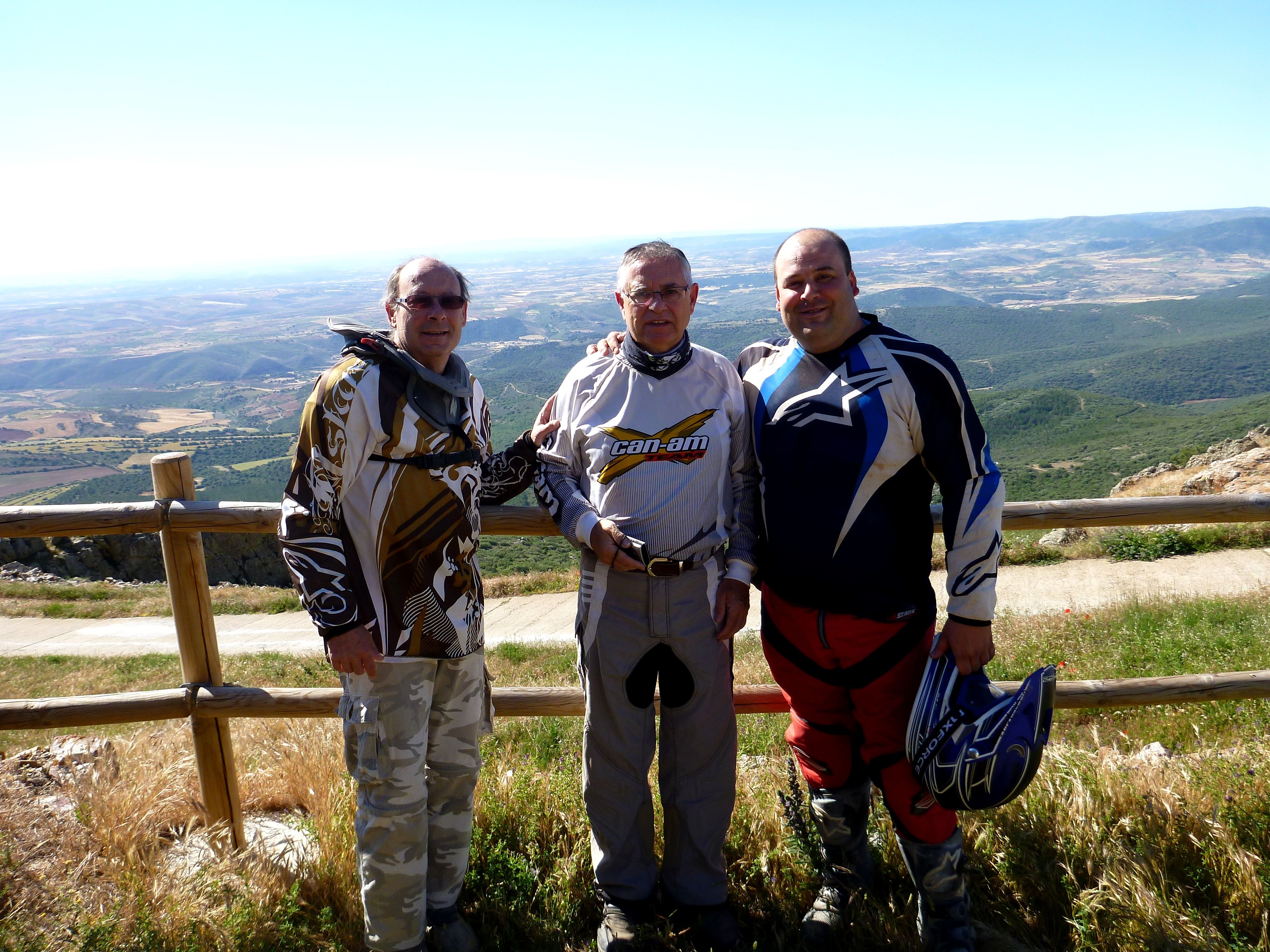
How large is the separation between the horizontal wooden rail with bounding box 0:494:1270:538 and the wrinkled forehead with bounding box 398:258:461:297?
90 cm

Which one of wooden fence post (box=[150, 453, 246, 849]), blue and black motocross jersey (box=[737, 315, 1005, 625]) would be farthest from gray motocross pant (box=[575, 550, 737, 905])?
wooden fence post (box=[150, 453, 246, 849])

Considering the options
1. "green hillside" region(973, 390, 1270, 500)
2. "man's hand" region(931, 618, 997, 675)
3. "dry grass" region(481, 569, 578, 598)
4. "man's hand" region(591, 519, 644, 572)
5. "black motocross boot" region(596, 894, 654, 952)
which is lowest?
"green hillside" region(973, 390, 1270, 500)

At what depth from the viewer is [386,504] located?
2600 mm

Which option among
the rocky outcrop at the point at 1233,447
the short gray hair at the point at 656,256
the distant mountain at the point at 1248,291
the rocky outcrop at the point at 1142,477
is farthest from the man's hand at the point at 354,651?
the distant mountain at the point at 1248,291

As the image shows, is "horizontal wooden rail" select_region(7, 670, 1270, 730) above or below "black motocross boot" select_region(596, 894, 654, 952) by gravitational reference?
above

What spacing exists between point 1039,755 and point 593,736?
55.7 inches

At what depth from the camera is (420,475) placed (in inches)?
104

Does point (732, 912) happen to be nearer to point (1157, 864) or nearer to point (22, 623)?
point (1157, 864)

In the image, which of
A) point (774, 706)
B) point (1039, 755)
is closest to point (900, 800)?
point (1039, 755)

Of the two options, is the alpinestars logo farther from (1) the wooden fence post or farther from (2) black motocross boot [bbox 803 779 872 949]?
(1) the wooden fence post

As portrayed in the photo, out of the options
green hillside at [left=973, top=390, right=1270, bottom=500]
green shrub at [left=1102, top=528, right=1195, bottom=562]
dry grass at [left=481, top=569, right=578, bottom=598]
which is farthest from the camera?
green hillside at [left=973, top=390, right=1270, bottom=500]

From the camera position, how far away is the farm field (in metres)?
2.77

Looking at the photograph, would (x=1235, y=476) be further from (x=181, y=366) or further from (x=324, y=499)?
(x=181, y=366)

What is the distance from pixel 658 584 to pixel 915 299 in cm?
19838
